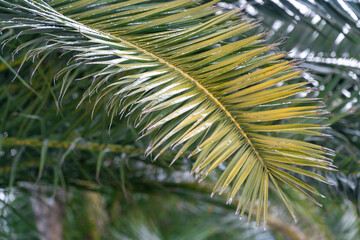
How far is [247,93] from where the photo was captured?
0.78 meters

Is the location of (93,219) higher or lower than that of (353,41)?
lower

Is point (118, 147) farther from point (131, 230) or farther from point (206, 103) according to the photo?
point (131, 230)

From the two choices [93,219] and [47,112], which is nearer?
[47,112]

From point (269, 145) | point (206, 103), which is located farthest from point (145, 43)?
point (269, 145)

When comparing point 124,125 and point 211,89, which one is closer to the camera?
point 211,89

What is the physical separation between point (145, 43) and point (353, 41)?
0.82 m

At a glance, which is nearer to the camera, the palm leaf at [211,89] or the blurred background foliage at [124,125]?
the palm leaf at [211,89]

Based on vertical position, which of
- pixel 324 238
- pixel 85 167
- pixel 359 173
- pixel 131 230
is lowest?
pixel 324 238

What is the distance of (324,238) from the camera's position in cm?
234

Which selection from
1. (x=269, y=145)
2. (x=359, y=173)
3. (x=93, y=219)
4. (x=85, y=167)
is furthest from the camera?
(x=93, y=219)

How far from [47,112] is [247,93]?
2.75ft

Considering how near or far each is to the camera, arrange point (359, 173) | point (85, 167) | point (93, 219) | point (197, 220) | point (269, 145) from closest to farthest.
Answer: point (269, 145) < point (359, 173) < point (85, 167) < point (93, 219) < point (197, 220)

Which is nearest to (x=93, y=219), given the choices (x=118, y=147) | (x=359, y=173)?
(x=118, y=147)

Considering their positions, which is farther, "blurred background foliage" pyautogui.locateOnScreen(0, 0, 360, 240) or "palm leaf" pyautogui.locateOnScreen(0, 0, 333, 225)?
"blurred background foliage" pyautogui.locateOnScreen(0, 0, 360, 240)
